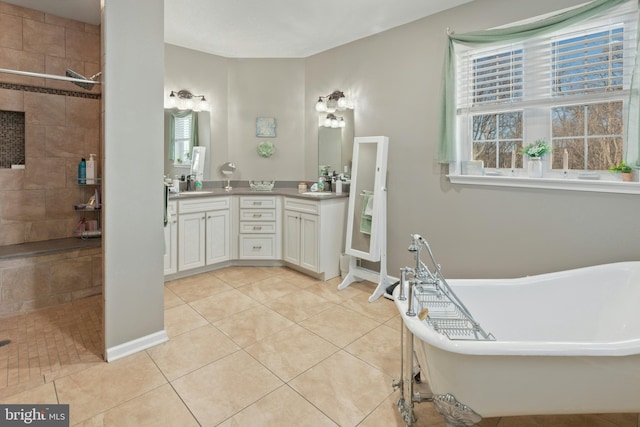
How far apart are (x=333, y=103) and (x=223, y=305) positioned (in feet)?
8.45

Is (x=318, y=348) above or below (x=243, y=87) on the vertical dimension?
below

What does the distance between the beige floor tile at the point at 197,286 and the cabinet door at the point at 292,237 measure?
807 mm

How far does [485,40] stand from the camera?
2.70m

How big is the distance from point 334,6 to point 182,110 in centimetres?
218

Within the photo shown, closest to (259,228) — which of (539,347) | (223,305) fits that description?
(223,305)

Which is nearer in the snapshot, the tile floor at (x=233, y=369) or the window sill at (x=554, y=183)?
the tile floor at (x=233, y=369)

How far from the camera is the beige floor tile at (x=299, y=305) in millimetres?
2932

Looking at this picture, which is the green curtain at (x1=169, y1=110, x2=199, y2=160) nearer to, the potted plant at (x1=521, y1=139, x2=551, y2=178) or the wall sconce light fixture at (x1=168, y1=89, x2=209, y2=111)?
the wall sconce light fixture at (x1=168, y1=89, x2=209, y2=111)

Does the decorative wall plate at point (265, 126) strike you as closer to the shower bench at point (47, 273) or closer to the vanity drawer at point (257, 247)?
the vanity drawer at point (257, 247)

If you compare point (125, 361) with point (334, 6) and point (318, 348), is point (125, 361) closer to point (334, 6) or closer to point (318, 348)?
point (318, 348)

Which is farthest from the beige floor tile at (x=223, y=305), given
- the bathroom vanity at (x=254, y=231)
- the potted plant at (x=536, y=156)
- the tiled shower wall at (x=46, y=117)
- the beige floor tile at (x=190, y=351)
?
the potted plant at (x=536, y=156)

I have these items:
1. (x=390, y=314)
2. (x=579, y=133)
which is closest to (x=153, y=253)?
(x=390, y=314)

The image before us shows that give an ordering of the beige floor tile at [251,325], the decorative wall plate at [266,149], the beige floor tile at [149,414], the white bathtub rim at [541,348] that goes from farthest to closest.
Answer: the decorative wall plate at [266,149] < the beige floor tile at [251,325] < the beige floor tile at [149,414] < the white bathtub rim at [541,348]

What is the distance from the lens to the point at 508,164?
2842 mm
